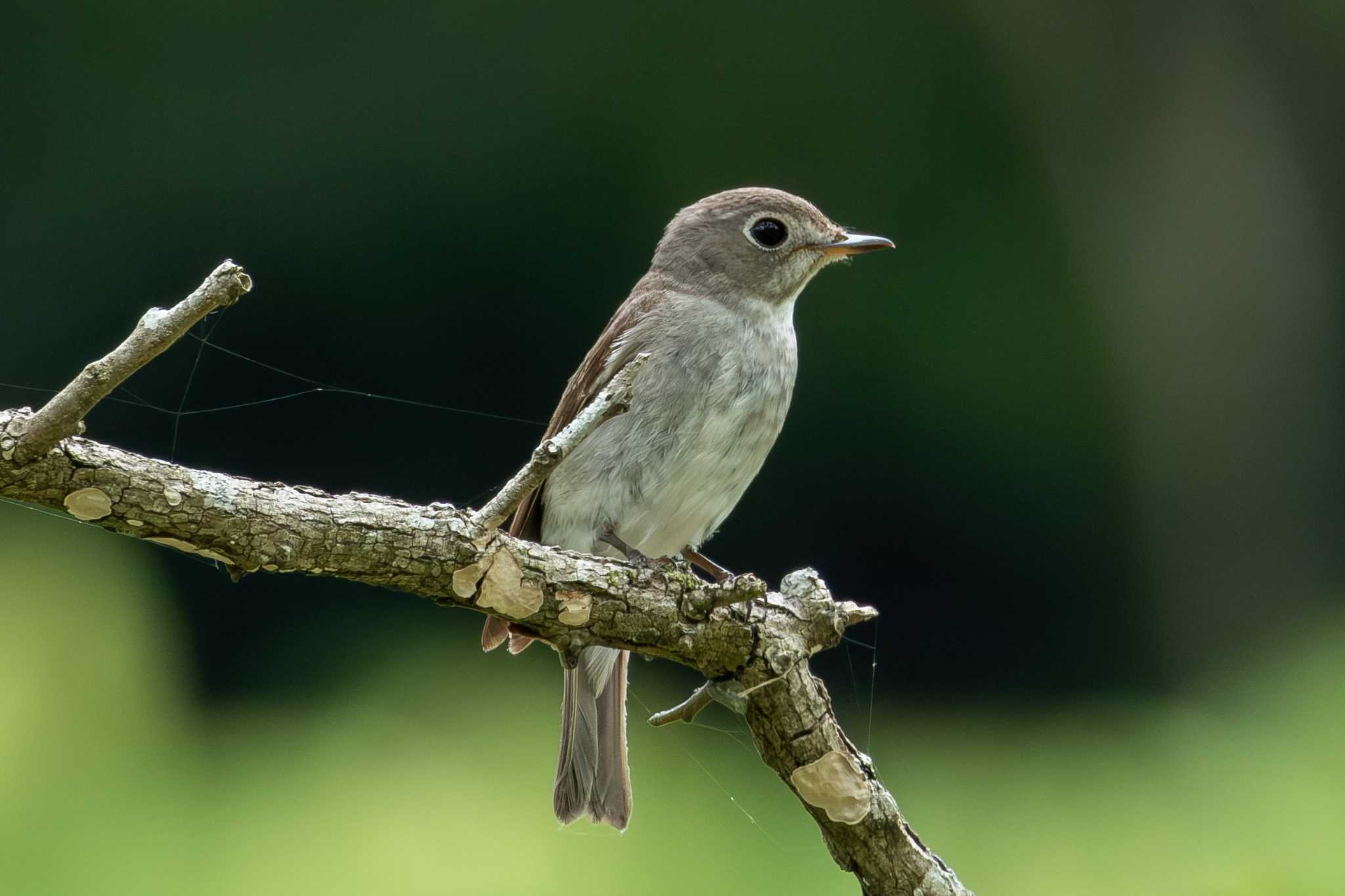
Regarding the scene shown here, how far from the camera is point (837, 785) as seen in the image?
7.06 feet

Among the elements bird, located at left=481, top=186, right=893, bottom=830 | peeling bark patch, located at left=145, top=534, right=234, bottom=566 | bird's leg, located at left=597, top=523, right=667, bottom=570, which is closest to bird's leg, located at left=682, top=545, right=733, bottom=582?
bird, located at left=481, top=186, right=893, bottom=830

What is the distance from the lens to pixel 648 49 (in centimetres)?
526

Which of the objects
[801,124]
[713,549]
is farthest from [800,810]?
[801,124]

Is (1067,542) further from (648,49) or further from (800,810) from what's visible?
(648,49)

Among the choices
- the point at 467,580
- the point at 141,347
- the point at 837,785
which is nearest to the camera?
the point at 141,347

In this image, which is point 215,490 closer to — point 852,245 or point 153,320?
point 153,320

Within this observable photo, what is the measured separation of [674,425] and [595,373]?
270 mm

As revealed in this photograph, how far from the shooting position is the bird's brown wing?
2.69 meters

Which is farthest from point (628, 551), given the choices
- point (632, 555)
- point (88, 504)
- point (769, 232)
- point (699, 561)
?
point (88, 504)

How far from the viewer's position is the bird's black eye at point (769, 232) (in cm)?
289

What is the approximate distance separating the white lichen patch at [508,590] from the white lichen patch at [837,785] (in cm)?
51

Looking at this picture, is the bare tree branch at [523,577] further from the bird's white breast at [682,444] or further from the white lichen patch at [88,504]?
the bird's white breast at [682,444]

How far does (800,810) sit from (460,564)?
7.44 ft

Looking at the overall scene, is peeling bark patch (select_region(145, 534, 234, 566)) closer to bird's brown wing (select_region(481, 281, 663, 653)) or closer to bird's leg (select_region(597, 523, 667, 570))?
bird's leg (select_region(597, 523, 667, 570))
